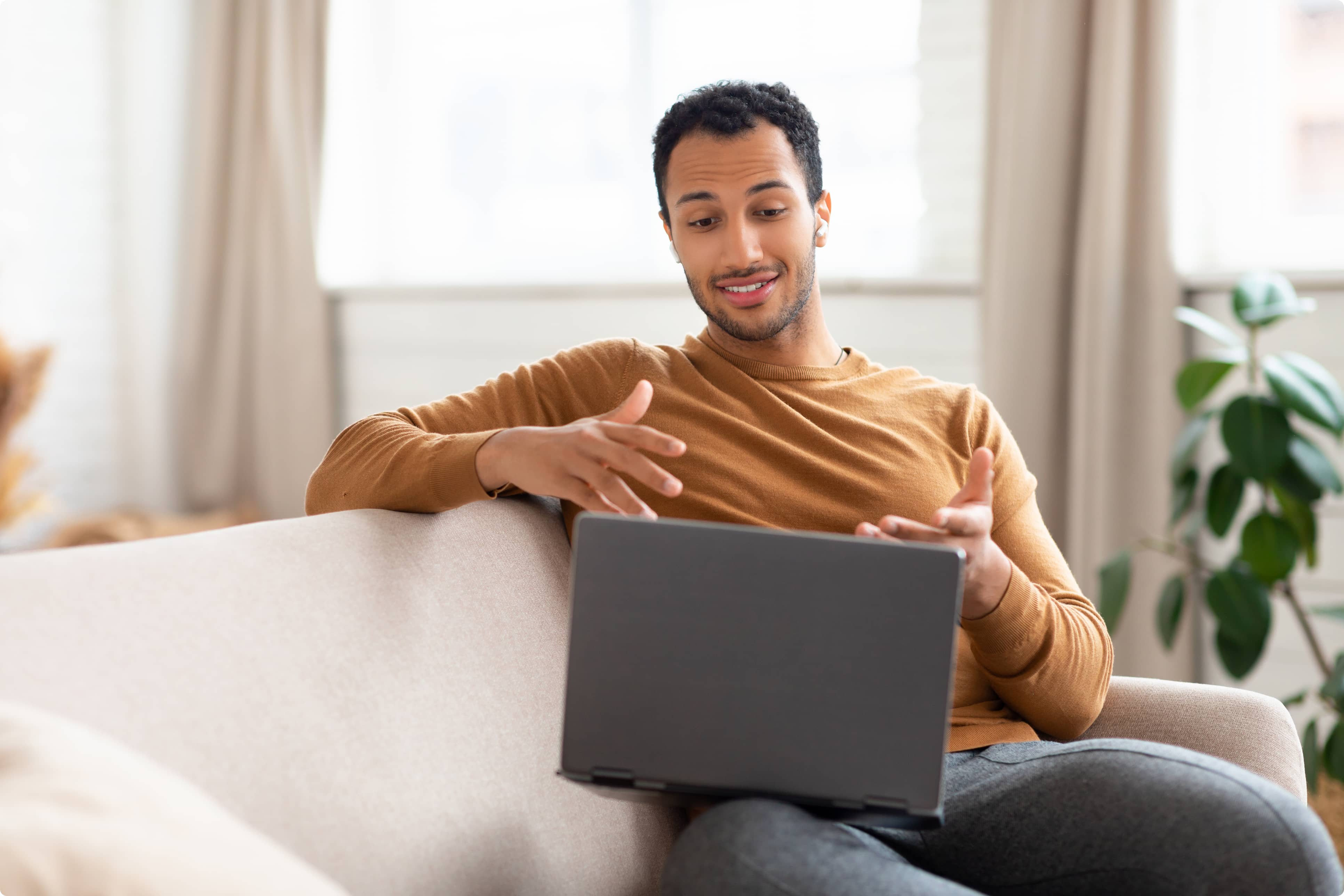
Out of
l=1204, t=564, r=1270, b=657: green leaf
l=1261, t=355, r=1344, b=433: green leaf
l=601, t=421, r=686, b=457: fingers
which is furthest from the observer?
l=1204, t=564, r=1270, b=657: green leaf

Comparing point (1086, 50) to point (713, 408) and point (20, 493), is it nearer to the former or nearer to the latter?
point (713, 408)

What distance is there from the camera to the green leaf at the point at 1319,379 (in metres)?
1.90

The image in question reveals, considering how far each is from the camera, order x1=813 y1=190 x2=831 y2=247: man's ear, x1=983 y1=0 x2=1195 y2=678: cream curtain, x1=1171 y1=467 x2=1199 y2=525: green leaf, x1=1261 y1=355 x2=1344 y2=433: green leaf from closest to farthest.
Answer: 1. x1=813 y1=190 x2=831 y2=247: man's ear
2. x1=1261 y1=355 x2=1344 y2=433: green leaf
3. x1=1171 y1=467 x2=1199 y2=525: green leaf
4. x1=983 y1=0 x2=1195 y2=678: cream curtain

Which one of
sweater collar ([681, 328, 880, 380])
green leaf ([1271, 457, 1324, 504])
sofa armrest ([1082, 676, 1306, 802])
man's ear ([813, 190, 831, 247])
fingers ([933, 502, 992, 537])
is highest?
man's ear ([813, 190, 831, 247])

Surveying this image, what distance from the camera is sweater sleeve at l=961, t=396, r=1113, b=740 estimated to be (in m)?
1.13

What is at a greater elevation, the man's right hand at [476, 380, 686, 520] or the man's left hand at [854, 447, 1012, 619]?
the man's right hand at [476, 380, 686, 520]

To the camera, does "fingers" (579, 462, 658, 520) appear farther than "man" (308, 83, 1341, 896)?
Yes

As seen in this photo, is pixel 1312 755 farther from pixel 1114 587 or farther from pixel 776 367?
pixel 776 367

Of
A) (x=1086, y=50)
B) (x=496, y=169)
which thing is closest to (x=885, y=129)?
(x=1086, y=50)

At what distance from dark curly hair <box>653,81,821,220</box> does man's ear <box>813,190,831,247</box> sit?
0.08 ft

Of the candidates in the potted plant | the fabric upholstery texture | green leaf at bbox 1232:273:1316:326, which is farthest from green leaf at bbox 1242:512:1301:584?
the fabric upholstery texture

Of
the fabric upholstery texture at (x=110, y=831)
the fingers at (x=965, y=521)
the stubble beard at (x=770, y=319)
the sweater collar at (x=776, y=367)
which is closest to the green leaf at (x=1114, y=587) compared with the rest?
the sweater collar at (x=776, y=367)

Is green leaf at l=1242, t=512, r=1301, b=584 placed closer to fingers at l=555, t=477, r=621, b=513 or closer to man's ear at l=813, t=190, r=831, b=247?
man's ear at l=813, t=190, r=831, b=247

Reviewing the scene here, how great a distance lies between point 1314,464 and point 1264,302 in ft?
0.93
